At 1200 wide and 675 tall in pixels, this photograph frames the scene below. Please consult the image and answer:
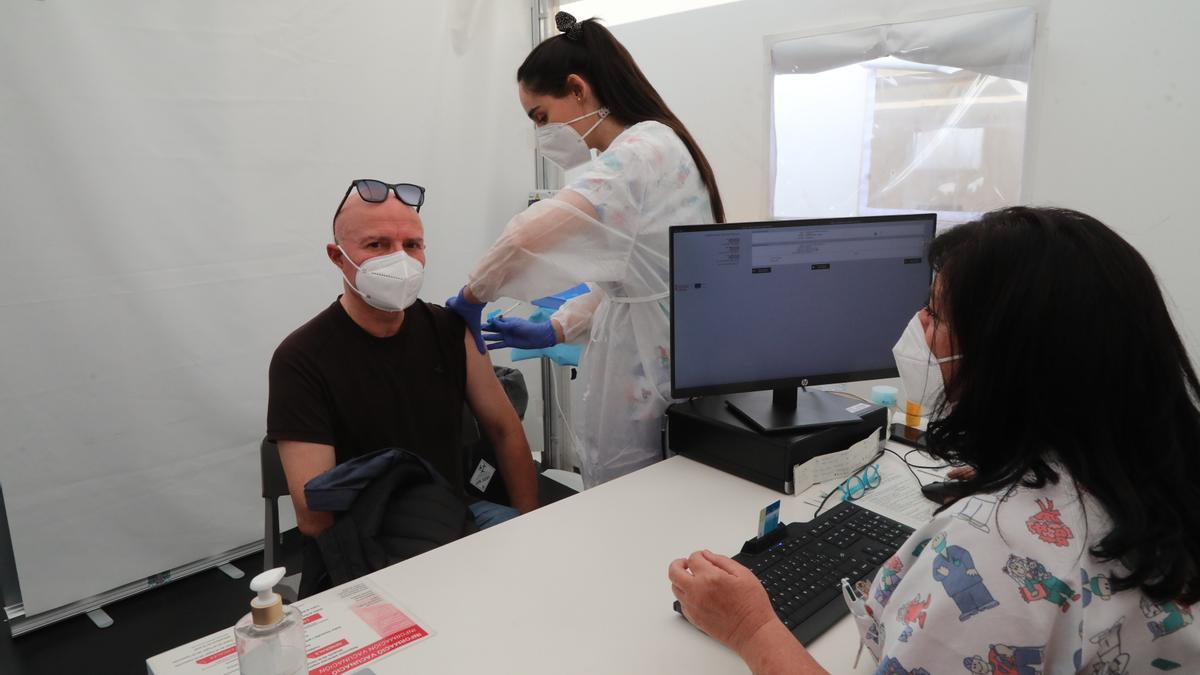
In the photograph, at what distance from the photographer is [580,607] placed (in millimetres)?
1025

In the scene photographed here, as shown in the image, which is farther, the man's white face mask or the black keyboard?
the man's white face mask

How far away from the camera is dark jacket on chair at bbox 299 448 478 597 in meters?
1.25

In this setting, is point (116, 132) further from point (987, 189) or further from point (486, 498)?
point (987, 189)

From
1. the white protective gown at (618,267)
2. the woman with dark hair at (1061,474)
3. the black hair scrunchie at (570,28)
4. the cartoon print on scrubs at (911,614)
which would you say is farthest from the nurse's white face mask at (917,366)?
the black hair scrunchie at (570,28)

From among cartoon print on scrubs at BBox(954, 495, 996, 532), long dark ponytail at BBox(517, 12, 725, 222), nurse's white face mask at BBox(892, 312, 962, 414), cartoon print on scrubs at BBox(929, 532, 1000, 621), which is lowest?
cartoon print on scrubs at BBox(929, 532, 1000, 621)

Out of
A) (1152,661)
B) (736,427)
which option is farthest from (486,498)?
(1152,661)

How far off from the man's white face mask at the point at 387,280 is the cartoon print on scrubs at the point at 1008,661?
133 centimetres

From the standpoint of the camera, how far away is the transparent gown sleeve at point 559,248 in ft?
5.10

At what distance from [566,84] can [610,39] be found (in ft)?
0.49

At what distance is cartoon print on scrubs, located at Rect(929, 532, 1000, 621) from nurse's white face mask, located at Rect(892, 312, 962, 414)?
0.33m

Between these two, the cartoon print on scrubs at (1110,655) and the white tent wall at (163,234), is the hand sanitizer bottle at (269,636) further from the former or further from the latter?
the white tent wall at (163,234)

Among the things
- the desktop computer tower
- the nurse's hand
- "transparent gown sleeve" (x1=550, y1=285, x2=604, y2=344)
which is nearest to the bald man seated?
"transparent gown sleeve" (x1=550, y1=285, x2=604, y2=344)

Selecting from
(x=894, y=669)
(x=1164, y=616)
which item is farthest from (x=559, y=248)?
(x=1164, y=616)

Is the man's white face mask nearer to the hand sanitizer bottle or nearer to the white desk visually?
the white desk
